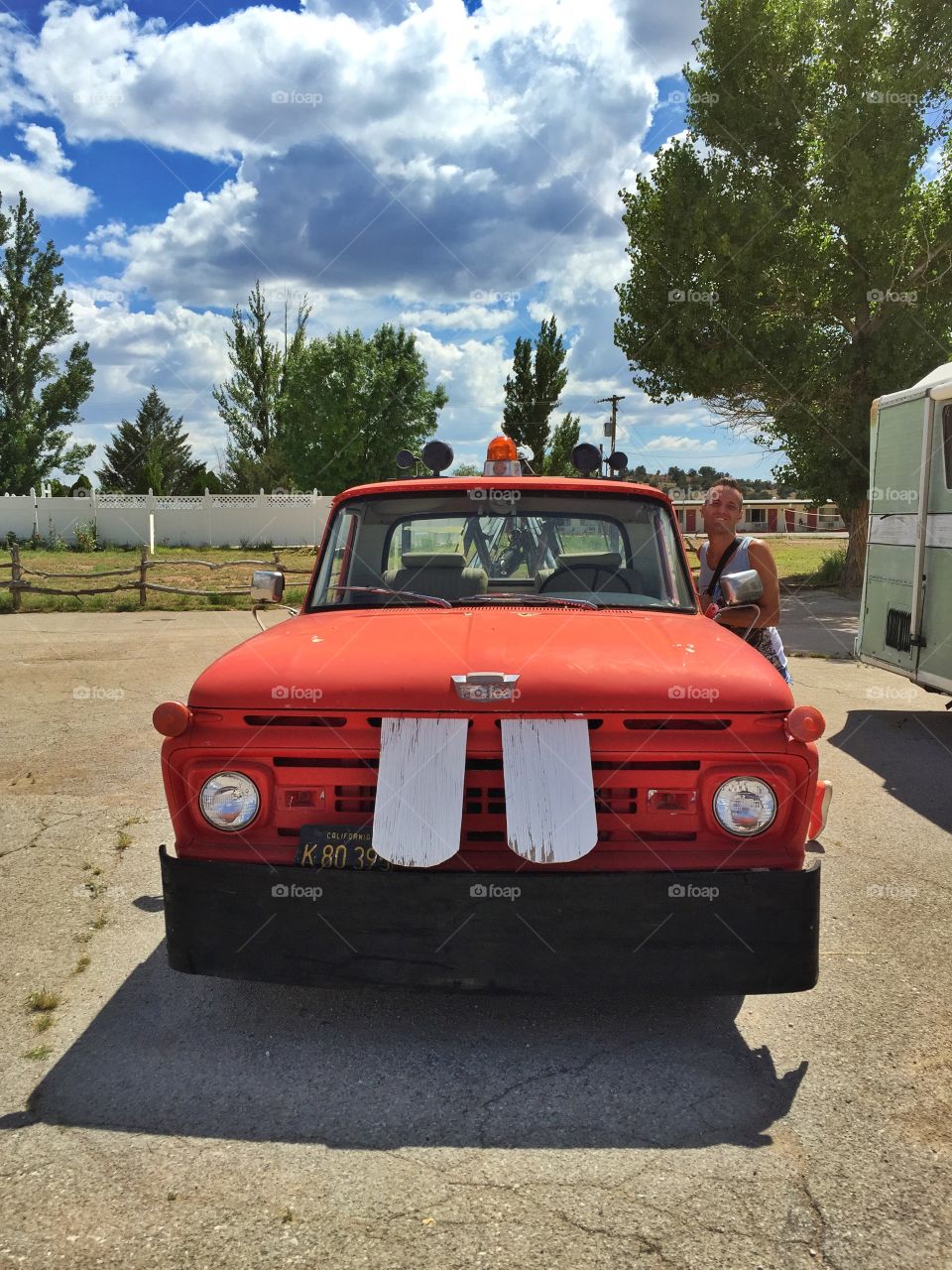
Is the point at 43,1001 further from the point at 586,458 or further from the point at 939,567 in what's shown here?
the point at 939,567

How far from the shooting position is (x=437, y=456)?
19.3ft

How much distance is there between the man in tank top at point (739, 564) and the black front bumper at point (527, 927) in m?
2.47

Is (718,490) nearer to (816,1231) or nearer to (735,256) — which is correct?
(816,1231)

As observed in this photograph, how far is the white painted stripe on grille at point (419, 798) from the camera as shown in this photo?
3.09 meters

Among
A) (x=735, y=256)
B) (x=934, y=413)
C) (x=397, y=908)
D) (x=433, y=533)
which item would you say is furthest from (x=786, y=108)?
(x=397, y=908)

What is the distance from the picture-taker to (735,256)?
1866 centimetres

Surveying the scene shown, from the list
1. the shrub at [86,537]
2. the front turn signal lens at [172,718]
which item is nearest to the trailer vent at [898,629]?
the front turn signal lens at [172,718]

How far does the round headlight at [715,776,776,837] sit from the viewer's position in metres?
3.23

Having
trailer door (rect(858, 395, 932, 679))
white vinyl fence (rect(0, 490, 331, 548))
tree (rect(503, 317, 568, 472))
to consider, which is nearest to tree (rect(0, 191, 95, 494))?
white vinyl fence (rect(0, 490, 331, 548))

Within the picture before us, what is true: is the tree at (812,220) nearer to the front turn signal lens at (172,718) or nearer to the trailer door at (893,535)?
the trailer door at (893,535)

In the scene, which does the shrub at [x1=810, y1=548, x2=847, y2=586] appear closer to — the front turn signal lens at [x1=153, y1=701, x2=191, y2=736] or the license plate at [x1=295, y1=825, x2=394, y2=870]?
the license plate at [x1=295, y1=825, x2=394, y2=870]

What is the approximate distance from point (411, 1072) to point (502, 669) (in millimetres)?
1295

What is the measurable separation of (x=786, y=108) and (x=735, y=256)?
293 cm

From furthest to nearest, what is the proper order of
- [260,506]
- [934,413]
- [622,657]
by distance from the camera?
[260,506], [934,413], [622,657]
